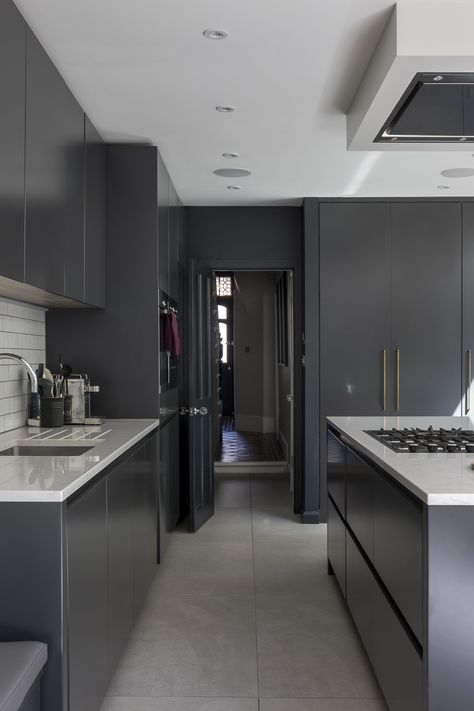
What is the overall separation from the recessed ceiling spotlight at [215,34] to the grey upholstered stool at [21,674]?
86.7 inches

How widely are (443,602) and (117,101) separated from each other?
2.66m

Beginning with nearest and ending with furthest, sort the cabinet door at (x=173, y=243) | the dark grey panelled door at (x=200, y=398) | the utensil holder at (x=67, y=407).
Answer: the utensil holder at (x=67, y=407), the cabinet door at (x=173, y=243), the dark grey panelled door at (x=200, y=398)

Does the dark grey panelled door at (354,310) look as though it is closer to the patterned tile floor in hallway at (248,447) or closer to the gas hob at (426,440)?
the gas hob at (426,440)

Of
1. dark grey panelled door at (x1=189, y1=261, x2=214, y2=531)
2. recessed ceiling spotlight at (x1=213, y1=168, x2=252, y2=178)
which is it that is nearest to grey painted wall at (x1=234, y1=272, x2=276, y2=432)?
dark grey panelled door at (x1=189, y1=261, x2=214, y2=531)

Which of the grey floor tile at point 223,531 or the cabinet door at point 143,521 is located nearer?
the cabinet door at point 143,521

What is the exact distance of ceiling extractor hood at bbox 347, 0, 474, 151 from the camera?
7.40ft

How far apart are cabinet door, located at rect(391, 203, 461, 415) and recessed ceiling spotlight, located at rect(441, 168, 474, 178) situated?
0.65 meters

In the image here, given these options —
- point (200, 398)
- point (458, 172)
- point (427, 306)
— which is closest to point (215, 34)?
point (458, 172)

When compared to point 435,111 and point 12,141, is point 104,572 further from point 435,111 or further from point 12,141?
point 435,111

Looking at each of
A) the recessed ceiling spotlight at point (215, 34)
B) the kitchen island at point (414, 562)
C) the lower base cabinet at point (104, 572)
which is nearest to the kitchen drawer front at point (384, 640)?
the kitchen island at point (414, 562)

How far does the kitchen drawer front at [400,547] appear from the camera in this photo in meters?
1.86

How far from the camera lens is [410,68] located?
232 cm

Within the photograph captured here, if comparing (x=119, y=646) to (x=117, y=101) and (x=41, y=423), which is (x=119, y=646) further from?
(x=117, y=101)

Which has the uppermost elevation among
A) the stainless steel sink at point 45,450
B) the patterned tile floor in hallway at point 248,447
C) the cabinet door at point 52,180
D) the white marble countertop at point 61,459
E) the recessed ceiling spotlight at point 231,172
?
the recessed ceiling spotlight at point 231,172
